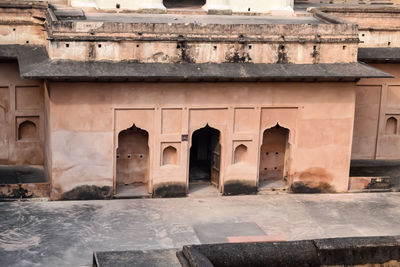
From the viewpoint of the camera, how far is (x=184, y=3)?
872 inches

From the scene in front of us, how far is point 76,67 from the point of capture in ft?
52.6

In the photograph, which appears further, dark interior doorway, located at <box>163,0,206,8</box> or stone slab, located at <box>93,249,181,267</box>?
dark interior doorway, located at <box>163,0,206,8</box>

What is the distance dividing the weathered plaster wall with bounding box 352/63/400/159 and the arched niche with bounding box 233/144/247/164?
5.12 meters

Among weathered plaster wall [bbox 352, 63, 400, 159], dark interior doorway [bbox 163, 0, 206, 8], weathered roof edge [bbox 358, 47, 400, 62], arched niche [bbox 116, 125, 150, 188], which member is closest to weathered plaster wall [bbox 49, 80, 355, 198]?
arched niche [bbox 116, 125, 150, 188]

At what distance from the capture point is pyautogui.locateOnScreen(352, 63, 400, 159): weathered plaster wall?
21391 mm

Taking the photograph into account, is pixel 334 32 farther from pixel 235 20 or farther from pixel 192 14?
pixel 192 14

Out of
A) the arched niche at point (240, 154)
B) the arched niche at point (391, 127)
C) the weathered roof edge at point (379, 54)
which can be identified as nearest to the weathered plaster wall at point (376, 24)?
the weathered roof edge at point (379, 54)

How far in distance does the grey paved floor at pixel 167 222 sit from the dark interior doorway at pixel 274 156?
88 cm

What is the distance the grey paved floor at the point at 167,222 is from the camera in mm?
13992

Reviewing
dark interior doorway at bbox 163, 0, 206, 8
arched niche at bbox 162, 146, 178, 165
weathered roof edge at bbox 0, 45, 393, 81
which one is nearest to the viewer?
weathered roof edge at bbox 0, 45, 393, 81

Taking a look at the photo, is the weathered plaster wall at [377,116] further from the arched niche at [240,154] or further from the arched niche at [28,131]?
the arched niche at [28,131]

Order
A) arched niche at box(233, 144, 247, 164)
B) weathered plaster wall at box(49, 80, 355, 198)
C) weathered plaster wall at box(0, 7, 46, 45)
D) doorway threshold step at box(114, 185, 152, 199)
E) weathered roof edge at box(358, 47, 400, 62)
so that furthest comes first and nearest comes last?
weathered roof edge at box(358, 47, 400, 62) → weathered plaster wall at box(0, 7, 46, 45) → arched niche at box(233, 144, 247, 164) → doorway threshold step at box(114, 185, 152, 199) → weathered plaster wall at box(49, 80, 355, 198)

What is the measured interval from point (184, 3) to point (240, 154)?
6.50 metres

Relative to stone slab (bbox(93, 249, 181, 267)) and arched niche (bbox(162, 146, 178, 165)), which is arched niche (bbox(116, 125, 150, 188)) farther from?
stone slab (bbox(93, 249, 181, 267))
